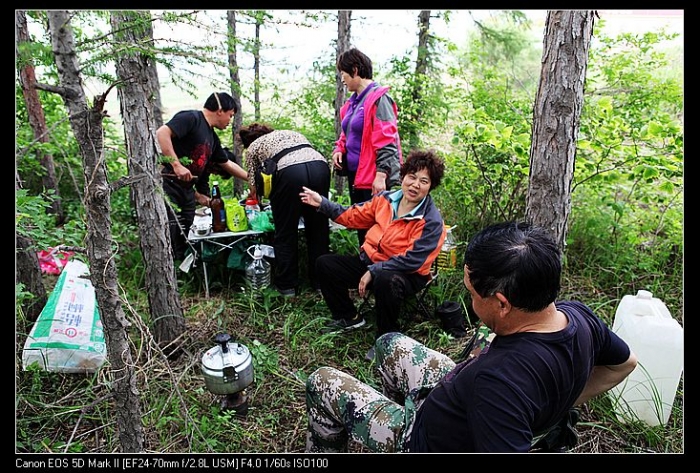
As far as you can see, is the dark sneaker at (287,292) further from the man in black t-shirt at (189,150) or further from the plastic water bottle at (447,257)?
the plastic water bottle at (447,257)

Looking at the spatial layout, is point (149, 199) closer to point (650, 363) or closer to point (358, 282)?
point (358, 282)

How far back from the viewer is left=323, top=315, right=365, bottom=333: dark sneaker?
349 centimetres

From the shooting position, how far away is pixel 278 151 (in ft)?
12.6

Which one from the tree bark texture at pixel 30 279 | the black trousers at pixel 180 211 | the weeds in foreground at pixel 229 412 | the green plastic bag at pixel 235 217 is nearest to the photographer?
the weeds in foreground at pixel 229 412

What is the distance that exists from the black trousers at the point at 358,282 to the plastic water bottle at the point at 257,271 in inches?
25.5

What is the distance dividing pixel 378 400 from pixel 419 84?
4.76 metres

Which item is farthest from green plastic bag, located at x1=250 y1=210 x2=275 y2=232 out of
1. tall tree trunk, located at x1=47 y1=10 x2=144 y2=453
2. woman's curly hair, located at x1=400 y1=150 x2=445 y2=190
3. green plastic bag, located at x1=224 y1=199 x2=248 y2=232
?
tall tree trunk, located at x1=47 y1=10 x2=144 y2=453

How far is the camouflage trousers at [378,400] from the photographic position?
1795 mm

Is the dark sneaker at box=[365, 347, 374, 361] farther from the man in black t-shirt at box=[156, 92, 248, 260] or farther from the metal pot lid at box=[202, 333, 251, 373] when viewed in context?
the man in black t-shirt at box=[156, 92, 248, 260]

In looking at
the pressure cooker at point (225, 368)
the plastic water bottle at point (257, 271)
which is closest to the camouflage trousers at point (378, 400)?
the pressure cooker at point (225, 368)

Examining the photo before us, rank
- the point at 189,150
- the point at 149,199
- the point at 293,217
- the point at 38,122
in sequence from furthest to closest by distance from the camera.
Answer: the point at 38,122 → the point at 189,150 → the point at 293,217 → the point at 149,199

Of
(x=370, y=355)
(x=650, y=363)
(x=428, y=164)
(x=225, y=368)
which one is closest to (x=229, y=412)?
(x=225, y=368)

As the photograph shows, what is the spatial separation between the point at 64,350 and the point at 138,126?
1333 millimetres

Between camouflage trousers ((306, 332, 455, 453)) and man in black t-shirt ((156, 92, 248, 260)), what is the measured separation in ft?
7.26
